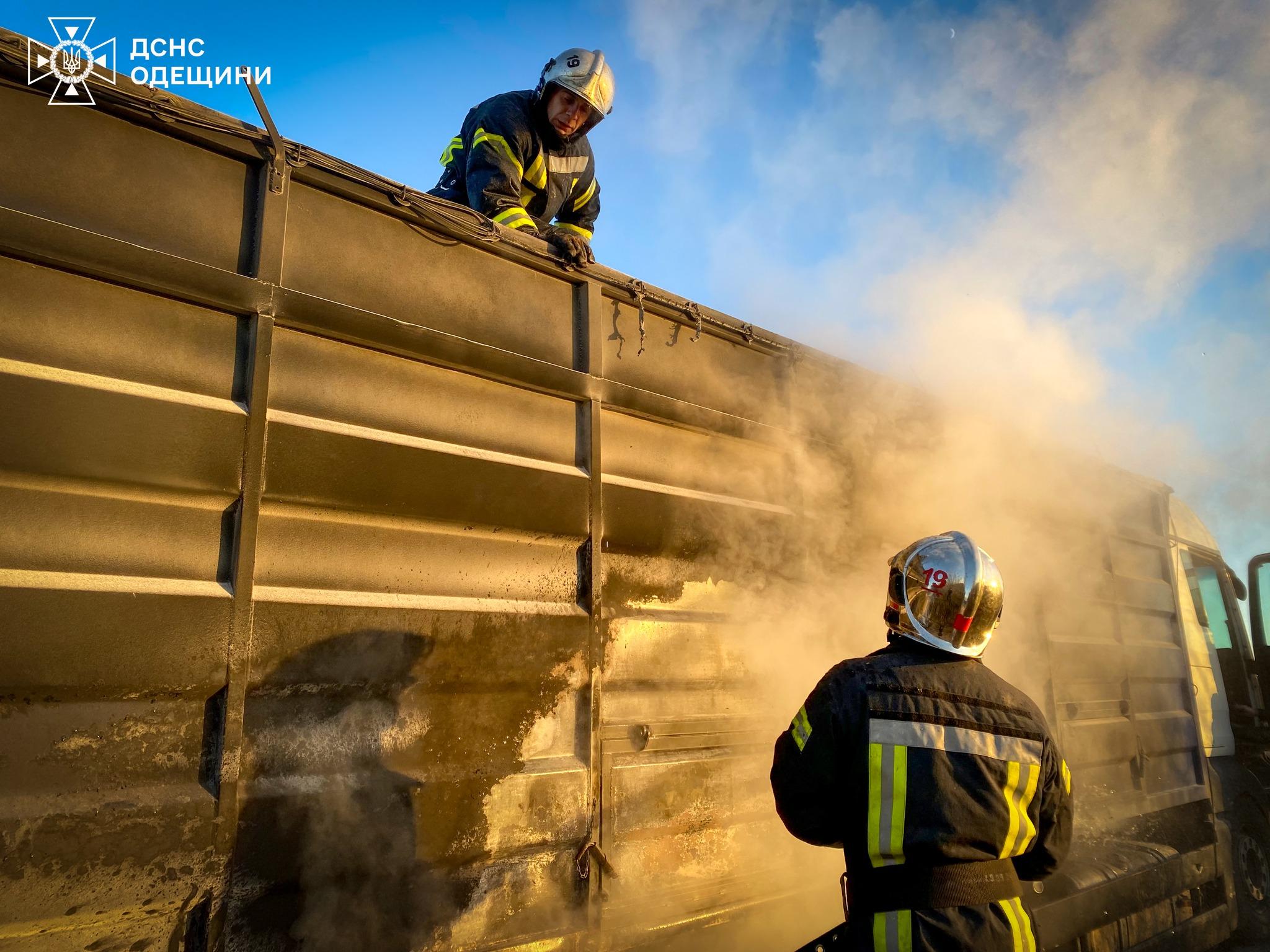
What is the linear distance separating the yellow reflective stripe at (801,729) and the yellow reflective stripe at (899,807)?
23 centimetres

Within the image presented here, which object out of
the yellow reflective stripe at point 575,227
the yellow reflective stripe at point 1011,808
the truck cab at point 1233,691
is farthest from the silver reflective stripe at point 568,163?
the truck cab at point 1233,691

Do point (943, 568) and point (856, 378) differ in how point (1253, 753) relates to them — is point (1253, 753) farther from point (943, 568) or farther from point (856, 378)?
point (943, 568)

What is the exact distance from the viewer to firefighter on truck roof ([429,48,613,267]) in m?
3.64

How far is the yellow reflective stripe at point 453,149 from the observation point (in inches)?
162

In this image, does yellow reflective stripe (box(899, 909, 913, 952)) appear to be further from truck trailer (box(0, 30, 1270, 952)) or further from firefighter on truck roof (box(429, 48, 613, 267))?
firefighter on truck roof (box(429, 48, 613, 267))

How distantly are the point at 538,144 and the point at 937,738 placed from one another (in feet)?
10.7

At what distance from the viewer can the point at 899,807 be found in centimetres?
192

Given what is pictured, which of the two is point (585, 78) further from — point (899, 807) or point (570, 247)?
point (899, 807)

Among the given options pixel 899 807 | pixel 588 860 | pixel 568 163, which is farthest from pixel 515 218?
pixel 899 807

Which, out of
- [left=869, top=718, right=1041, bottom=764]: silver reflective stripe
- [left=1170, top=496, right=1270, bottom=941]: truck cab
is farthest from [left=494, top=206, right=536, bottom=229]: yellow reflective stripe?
[left=1170, top=496, right=1270, bottom=941]: truck cab

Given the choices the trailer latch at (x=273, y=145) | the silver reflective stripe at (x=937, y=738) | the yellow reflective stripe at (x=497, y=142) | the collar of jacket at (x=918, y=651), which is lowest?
the silver reflective stripe at (x=937, y=738)

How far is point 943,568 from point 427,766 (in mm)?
1574

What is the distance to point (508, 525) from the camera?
2.72 metres

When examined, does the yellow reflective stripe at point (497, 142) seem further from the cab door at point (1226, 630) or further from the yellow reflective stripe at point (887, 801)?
the cab door at point (1226, 630)
